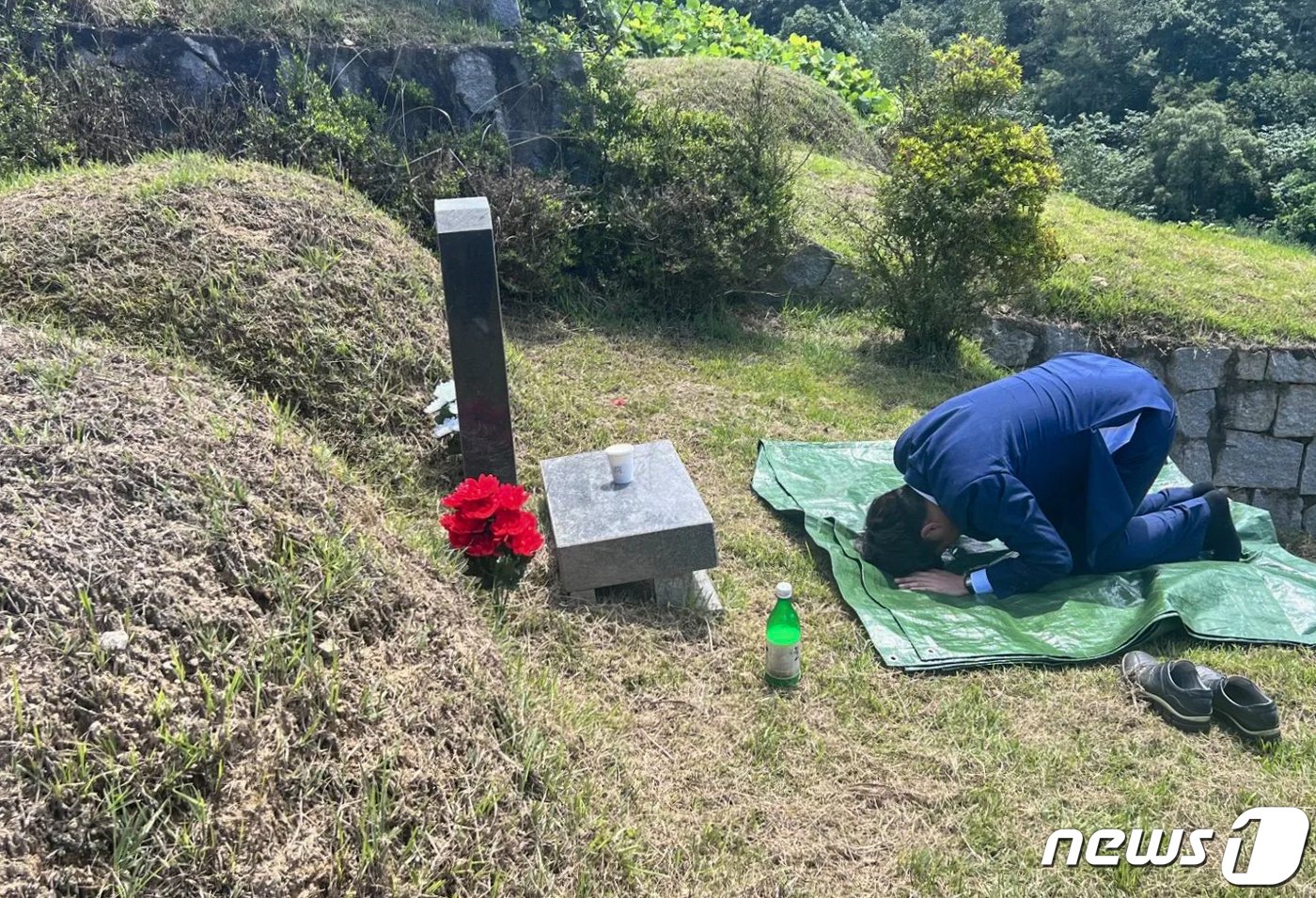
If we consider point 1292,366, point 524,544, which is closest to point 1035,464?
point 524,544

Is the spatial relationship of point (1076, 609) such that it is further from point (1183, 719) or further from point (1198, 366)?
point (1198, 366)

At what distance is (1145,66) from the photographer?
16.5 metres

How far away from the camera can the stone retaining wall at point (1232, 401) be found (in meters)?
6.75

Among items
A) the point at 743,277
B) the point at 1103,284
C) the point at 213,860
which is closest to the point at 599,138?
the point at 743,277

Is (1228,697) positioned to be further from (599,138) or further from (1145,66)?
(1145,66)

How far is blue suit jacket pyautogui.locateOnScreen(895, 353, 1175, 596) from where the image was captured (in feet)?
10.9

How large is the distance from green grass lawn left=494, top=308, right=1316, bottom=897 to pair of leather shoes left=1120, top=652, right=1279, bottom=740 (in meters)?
0.05

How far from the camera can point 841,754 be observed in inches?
107

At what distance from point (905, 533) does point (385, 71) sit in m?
5.33

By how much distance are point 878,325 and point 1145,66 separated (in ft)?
45.2

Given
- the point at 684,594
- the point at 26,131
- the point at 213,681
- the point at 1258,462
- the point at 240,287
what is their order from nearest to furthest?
1. the point at 213,681
2. the point at 684,594
3. the point at 240,287
4. the point at 26,131
5. the point at 1258,462

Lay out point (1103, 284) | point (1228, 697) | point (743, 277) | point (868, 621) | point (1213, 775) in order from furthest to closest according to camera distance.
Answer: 1. point (1103, 284)
2. point (743, 277)
3. point (868, 621)
4. point (1228, 697)
5. point (1213, 775)

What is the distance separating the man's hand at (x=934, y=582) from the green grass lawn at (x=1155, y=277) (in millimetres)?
4061

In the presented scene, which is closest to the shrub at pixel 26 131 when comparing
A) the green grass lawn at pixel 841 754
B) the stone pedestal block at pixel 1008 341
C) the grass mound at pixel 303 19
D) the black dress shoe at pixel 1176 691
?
the grass mound at pixel 303 19
